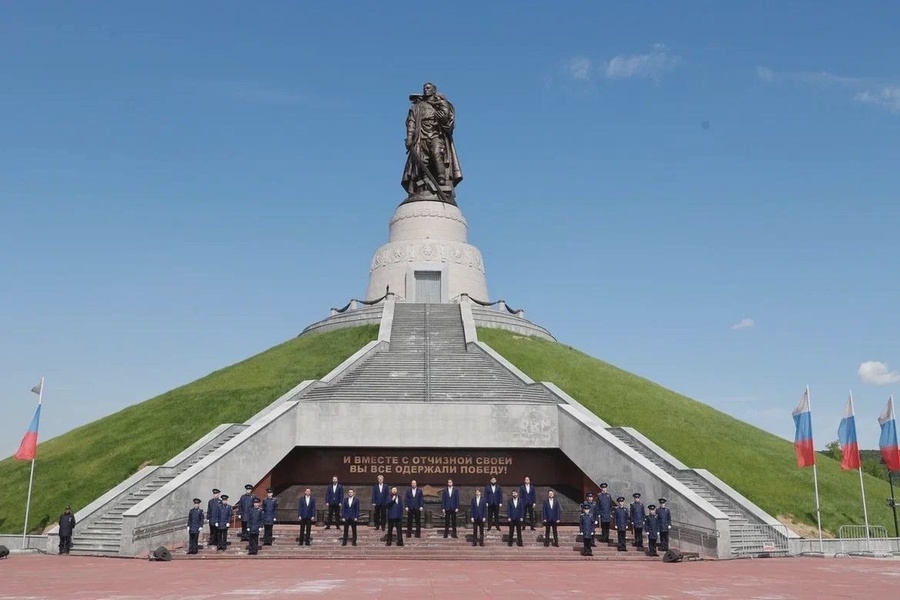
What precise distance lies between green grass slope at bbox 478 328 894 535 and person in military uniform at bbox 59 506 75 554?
1650 cm

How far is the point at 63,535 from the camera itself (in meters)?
15.4

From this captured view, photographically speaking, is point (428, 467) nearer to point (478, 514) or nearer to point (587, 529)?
point (478, 514)

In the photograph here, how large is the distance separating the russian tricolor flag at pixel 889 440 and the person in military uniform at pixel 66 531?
2116 centimetres

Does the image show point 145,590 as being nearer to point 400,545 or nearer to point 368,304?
point 400,545

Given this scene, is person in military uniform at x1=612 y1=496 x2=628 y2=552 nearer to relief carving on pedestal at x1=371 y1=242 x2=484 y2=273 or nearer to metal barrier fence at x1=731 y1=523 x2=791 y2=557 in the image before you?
metal barrier fence at x1=731 y1=523 x2=791 y2=557

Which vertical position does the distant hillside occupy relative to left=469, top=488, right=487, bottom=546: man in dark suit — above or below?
above

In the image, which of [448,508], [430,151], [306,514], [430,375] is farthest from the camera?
[430,151]

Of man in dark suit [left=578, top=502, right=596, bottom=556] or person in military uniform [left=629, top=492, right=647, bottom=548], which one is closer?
man in dark suit [left=578, top=502, right=596, bottom=556]

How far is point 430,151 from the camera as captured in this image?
3997 cm

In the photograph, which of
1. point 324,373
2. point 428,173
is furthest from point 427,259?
point 324,373

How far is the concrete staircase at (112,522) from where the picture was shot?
50.8 feet

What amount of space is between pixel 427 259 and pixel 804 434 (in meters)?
20.8

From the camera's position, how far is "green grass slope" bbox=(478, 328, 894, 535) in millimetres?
21156

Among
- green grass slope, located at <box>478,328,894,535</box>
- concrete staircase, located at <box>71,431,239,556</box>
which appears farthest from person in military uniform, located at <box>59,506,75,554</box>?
green grass slope, located at <box>478,328,894,535</box>
